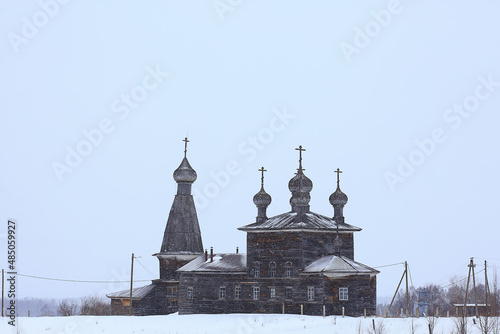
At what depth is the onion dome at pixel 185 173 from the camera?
52750mm

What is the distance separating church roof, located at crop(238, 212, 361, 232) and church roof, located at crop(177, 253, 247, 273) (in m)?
2.23

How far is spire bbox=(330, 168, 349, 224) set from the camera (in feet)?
162

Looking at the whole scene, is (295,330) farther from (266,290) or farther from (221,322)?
(266,290)

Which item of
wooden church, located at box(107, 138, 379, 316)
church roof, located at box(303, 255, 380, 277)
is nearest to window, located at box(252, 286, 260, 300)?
wooden church, located at box(107, 138, 379, 316)

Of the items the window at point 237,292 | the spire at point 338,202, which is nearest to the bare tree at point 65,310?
the window at point 237,292

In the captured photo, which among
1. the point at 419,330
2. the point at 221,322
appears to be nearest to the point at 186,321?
the point at 221,322

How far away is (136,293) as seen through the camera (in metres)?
51.5

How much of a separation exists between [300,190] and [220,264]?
21.9ft

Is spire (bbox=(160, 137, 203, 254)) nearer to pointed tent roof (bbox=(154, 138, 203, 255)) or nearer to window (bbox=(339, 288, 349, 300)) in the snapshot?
pointed tent roof (bbox=(154, 138, 203, 255))

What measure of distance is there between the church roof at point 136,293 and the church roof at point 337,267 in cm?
1165

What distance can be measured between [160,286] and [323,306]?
41.7ft

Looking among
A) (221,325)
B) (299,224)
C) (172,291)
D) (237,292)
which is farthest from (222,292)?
(221,325)

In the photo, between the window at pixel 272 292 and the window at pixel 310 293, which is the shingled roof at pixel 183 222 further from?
the window at pixel 310 293

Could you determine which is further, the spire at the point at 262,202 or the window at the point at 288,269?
the spire at the point at 262,202
